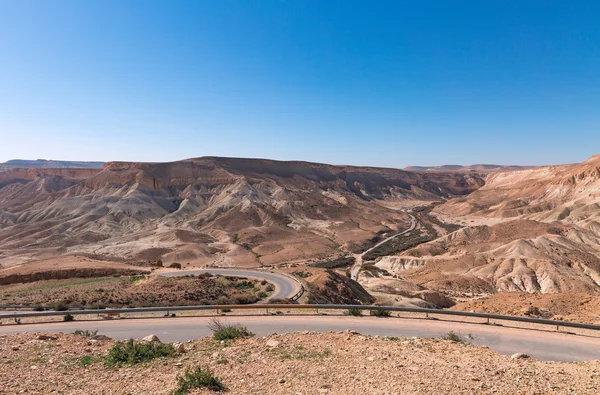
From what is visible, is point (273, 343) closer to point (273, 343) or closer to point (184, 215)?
point (273, 343)

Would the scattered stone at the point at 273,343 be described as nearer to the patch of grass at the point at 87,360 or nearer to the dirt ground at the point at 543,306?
the patch of grass at the point at 87,360

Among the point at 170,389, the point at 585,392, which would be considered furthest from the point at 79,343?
the point at 585,392

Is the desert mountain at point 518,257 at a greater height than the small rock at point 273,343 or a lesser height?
lesser

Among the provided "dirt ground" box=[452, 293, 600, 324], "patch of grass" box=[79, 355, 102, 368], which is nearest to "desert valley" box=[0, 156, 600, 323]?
"dirt ground" box=[452, 293, 600, 324]

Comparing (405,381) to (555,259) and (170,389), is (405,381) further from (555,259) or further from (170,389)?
(555,259)

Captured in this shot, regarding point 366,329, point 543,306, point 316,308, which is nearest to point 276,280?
point 316,308

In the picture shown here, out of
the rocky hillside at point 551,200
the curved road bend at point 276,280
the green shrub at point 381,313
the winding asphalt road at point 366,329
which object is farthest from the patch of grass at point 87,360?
the rocky hillside at point 551,200

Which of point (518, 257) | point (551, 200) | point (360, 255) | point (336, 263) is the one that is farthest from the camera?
point (551, 200)
